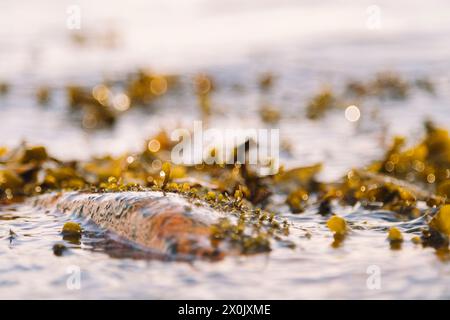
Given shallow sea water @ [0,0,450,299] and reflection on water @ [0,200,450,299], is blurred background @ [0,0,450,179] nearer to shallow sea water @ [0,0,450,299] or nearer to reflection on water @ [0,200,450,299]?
shallow sea water @ [0,0,450,299]

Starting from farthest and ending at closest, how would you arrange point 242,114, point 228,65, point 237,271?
point 228,65
point 242,114
point 237,271

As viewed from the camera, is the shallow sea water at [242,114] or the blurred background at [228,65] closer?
the shallow sea water at [242,114]

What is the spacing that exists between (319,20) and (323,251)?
1359 cm

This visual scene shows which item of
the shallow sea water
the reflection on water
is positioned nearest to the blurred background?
the shallow sea water

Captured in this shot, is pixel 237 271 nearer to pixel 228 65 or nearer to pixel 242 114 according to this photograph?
pixel 242 114

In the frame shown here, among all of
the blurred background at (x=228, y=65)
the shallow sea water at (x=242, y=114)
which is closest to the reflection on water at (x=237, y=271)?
the shallow sea water at (x=242, y=114)

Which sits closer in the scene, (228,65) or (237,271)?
(237,271)

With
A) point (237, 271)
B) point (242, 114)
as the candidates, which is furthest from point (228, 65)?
point (237, 271)

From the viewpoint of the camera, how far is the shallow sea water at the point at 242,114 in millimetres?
2576

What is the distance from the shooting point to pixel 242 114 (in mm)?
8391

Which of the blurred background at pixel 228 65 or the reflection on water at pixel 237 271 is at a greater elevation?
the blurred background at pixel 228 65

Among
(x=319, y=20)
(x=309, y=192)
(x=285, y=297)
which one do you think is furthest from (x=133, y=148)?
(x=319, y=20)

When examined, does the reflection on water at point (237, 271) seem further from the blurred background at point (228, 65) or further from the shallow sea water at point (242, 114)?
the blurred background at point (228, 65)

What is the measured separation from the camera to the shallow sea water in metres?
2.58
